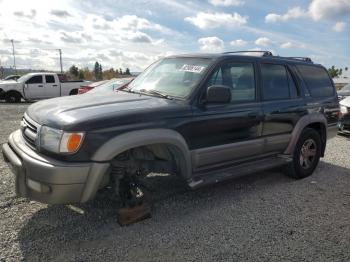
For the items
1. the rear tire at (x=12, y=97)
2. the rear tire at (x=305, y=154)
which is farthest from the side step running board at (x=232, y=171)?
the rear tire at (x=12, y=97)

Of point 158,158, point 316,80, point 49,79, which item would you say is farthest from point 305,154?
point 49,79

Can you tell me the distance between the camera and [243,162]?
4.82 m

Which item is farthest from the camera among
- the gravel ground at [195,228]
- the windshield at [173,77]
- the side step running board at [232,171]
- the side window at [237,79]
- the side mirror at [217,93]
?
the side window at [237,79]

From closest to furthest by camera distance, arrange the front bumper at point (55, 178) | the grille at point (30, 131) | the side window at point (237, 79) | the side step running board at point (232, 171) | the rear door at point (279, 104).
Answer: the front bumper at point (55, 178), the grille at point (30, 131), the side step running board at point (232, 171), the side window at point (237, 79), the rear door at point (279, 104)

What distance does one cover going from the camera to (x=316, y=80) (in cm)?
606

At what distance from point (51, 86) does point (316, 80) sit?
1686 centimetres

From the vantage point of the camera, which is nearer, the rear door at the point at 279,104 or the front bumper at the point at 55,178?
the front bumper at the point at 55,178

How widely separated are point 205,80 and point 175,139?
870mm

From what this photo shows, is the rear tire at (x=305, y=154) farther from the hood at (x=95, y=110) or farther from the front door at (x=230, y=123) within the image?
the hood at (x=95, y=110)

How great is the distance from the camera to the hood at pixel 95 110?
3355 mm

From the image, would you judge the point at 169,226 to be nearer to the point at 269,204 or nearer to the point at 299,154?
the point at 269,204

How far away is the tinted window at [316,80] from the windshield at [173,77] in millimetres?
2112

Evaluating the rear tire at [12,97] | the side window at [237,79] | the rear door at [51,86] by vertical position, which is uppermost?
the side window at [237,79]

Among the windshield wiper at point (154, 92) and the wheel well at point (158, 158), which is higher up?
the windshield wiper at point (154, 92)
